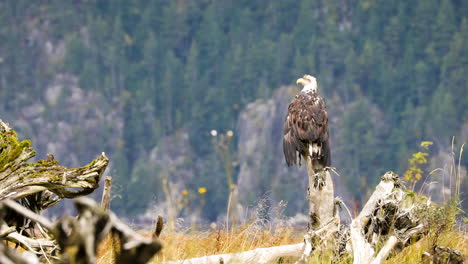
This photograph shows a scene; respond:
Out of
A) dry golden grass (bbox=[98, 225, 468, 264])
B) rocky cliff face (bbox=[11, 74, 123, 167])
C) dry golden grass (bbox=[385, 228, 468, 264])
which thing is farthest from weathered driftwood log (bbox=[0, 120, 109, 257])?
rocky cliff face (bbox=[11, 74, 123, 167])

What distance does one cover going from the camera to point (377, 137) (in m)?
141

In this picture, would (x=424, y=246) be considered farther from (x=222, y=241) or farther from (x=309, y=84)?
(x=309, y=84)

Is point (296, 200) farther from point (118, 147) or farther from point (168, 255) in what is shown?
point (168, 255)

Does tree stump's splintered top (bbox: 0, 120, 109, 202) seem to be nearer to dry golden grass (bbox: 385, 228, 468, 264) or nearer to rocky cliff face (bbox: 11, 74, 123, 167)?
dry golden grass (bbox: 385, 228, 468, 264)

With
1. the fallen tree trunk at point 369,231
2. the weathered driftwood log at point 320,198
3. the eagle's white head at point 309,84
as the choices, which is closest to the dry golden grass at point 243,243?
the fallen tree trunk at point 369,231

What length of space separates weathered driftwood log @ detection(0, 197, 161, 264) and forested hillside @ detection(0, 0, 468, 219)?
435 ft

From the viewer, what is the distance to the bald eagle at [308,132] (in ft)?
25.9

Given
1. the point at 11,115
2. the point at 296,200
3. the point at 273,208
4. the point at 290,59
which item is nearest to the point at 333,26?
the point at 290,59

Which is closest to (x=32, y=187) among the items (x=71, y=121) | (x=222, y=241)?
(x=222, y=241)

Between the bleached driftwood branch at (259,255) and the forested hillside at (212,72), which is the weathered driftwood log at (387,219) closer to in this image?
the bleached driftwood branch at (259,255)

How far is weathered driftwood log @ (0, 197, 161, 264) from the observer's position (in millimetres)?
3137

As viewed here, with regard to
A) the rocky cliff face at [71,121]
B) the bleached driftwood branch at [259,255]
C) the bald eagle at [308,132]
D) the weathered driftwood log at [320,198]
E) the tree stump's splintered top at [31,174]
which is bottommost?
the bleached driftwood branch at [259,255]

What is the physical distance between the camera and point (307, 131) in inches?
316

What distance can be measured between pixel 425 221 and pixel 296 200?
12900cm
